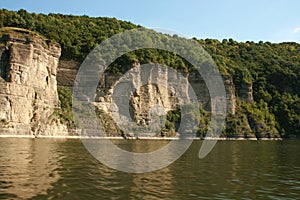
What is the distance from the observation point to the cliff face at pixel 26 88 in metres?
73.6

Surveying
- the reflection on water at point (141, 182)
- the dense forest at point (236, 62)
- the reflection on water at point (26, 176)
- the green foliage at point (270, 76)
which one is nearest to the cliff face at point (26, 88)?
the dense forest at point (236, 62)

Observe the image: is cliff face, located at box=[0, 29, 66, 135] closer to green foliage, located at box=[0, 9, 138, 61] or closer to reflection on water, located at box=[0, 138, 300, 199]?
green foliage, located at box=[0, 9, 138, 61]

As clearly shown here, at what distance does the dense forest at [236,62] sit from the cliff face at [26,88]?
6.10m

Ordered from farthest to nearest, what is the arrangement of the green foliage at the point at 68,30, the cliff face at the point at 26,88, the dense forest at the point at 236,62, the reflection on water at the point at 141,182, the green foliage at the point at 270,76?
1. the green foliage at the point at 270,76
2. the dense forest at the point at 236,62
3. the green foliage at the point at 68,30
4. the cliff face at the point at 26,88
5. the reflection on water at the point at 141,182

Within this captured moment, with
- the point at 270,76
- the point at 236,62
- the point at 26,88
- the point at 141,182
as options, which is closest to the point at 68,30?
the point at 26,88

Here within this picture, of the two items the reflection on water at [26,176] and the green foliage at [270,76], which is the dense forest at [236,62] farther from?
the reflection on water at [26,176]

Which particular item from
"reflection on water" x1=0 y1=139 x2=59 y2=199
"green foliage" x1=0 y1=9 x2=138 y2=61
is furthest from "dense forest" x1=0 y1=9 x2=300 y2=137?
"reflection on water" x1=0 y1=139 x2=59 y2=199

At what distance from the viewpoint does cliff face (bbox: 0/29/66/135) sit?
241 feet

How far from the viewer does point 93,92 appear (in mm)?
98188

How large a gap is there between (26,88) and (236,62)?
317 ft

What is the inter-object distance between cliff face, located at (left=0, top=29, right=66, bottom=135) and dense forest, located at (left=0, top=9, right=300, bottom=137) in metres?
6.10

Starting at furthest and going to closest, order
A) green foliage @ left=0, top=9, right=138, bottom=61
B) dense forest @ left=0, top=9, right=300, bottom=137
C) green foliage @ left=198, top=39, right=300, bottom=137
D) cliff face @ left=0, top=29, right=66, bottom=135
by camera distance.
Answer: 1. green foliage @ left=198, top=39, right=300, bottom=137
2. dense forest @ left=0, top=9, right=300, bottom=137
3. green foliage @ left=0, top=9, right=138, bottom=61
4. cliff face @ left=0, top=29, right=66, bottom=135

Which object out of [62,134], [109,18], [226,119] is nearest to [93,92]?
[62,134]

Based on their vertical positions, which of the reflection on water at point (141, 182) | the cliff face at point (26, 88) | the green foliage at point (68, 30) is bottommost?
the reflection on water at point (141, 182)
